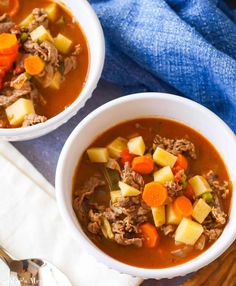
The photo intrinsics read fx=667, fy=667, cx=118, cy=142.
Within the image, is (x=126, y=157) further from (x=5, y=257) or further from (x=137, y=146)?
(x=5, y=257)

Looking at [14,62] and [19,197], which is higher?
[14,62]

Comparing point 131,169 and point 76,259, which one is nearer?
point 131,169

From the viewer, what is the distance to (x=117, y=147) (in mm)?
2965

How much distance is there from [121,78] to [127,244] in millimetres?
948

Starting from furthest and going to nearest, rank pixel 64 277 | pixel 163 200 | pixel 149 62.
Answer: pixel 149 62
pixel 64 277
pixel 163 200

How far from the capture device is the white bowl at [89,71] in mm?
3014

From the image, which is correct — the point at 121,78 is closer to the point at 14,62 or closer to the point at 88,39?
the point at 88,39

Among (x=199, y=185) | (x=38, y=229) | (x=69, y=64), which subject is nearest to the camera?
(x=199, y=185)

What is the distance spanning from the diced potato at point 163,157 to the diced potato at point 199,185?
117 mm

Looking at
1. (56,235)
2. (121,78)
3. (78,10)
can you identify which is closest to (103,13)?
(78,10)

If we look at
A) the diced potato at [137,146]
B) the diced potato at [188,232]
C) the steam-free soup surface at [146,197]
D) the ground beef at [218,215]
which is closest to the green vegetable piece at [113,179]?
the steam-free soup surface at [146,197]

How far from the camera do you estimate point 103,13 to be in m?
3.32

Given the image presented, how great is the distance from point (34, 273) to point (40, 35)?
3.67 feet

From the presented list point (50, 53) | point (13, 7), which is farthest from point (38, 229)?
point (13, 7)
